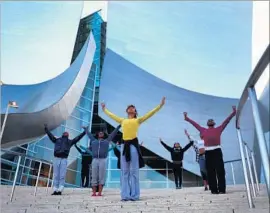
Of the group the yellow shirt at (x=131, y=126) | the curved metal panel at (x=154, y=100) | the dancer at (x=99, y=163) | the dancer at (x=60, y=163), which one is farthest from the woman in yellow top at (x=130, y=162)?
the curved metal panel at (x=154, y=100)

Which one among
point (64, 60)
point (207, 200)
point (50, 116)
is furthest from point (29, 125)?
point (207, 200)

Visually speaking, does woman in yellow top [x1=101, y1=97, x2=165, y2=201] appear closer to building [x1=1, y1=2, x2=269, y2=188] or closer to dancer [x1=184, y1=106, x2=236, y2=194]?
dancer [x1=184, y1=106, x2=236, y2=194]

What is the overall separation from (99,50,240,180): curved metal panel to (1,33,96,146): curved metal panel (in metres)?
2.42

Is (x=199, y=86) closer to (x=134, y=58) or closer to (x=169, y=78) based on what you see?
(x=169, y=78)

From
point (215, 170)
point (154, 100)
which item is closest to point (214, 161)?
point (215, 170)

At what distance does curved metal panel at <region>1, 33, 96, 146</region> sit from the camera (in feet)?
56.6

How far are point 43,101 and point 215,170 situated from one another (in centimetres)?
1457

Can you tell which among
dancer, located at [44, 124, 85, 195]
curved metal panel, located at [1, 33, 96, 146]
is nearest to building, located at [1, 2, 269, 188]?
curved metal panel, located at [1, 33, 96, 146]

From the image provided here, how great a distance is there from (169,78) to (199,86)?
2041mm

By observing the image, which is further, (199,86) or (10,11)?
(199,86)

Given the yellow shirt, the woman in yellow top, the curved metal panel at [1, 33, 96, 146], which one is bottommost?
the woman in yellow top

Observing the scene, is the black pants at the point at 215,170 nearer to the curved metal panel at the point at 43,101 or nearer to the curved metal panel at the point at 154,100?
the curved metal panel at the point at 43,101

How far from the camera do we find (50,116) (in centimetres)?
1755

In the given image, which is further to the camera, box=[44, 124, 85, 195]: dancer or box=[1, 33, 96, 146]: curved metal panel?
box=[1, 33, 96, 146]: curved metal panel
